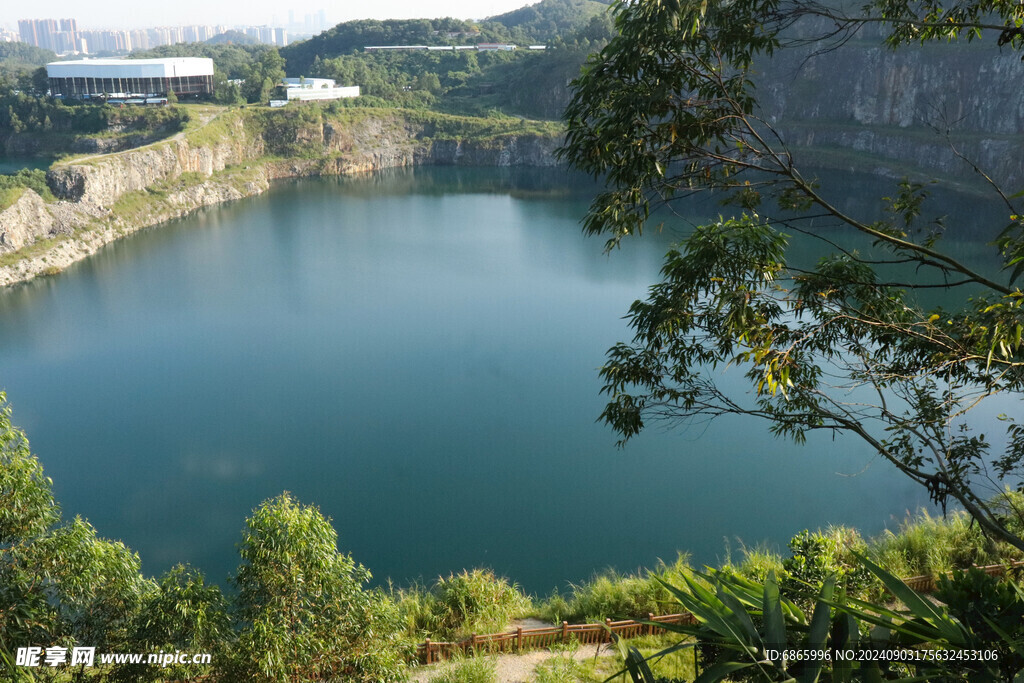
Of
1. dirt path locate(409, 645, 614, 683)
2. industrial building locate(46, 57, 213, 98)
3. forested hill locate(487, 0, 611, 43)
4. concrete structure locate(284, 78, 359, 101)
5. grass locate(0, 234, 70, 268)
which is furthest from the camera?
forested hill locate(487, 0, 611, 43)

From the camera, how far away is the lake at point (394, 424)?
12.3 metres

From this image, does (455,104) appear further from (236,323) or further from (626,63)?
→ (626,63)

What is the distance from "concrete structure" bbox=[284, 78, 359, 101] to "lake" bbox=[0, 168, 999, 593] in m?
28.3

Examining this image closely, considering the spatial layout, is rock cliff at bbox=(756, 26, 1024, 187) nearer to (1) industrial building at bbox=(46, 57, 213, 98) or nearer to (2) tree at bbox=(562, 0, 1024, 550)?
(1) industrial building at bbox=(46, 57, 213, 98)

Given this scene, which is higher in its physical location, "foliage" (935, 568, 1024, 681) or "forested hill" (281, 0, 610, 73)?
"forested hill" (281, 0, 610, 73)

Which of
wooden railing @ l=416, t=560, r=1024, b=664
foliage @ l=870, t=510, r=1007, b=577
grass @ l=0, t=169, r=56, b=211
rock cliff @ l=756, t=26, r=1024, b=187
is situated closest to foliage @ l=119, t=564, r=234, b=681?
wooden railing @ l=416, t=560, r=1024, b=664

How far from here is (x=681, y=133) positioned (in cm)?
519

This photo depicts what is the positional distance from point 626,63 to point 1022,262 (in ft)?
8.29

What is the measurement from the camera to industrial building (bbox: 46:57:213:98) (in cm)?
5306

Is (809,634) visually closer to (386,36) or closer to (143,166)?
(143,166)

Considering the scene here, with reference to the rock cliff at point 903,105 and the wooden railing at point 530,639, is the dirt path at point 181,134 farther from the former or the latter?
the wooden railing at point 530,639

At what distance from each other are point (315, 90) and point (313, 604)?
5573 cm

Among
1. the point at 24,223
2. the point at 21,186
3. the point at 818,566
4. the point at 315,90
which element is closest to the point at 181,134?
the point at 21,186

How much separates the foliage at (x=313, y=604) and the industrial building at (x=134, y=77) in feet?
179
